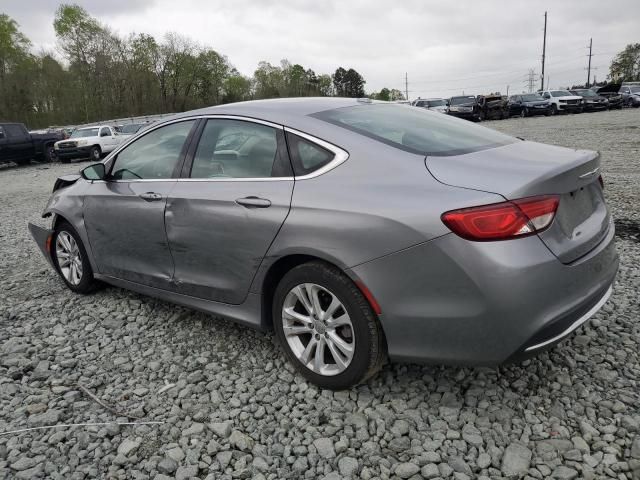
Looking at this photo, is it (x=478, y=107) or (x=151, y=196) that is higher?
(x=151, y=196)

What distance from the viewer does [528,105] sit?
32.3 m

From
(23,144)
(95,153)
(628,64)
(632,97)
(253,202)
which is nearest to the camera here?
(253,202)

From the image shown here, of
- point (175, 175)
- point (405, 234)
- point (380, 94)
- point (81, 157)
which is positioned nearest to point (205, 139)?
point (175, 175)

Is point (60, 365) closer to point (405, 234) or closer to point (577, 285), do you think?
point (405, 234)

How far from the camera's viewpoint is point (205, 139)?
331 cm

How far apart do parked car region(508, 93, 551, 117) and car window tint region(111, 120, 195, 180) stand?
108 ft

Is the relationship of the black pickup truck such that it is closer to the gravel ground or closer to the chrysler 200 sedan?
the gravel ground

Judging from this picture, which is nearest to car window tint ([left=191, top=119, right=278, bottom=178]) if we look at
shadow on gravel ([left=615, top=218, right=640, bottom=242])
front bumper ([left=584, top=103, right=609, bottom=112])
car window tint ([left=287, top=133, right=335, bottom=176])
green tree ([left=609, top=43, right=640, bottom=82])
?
Answer: car window tint ([left=287, top=133, right=335, bottom=176])

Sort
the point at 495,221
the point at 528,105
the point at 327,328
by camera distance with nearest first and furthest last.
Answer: the point at 495,221
the point at 327,328
the point at 528,105

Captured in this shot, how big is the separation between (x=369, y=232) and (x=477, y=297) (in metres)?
0.55

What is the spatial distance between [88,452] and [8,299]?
276 centimetres

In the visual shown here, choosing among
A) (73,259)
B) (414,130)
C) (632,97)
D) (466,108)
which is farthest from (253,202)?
(632,97)

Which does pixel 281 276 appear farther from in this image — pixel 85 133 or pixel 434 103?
pixel 434 103

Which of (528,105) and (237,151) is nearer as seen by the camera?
(237,151)
